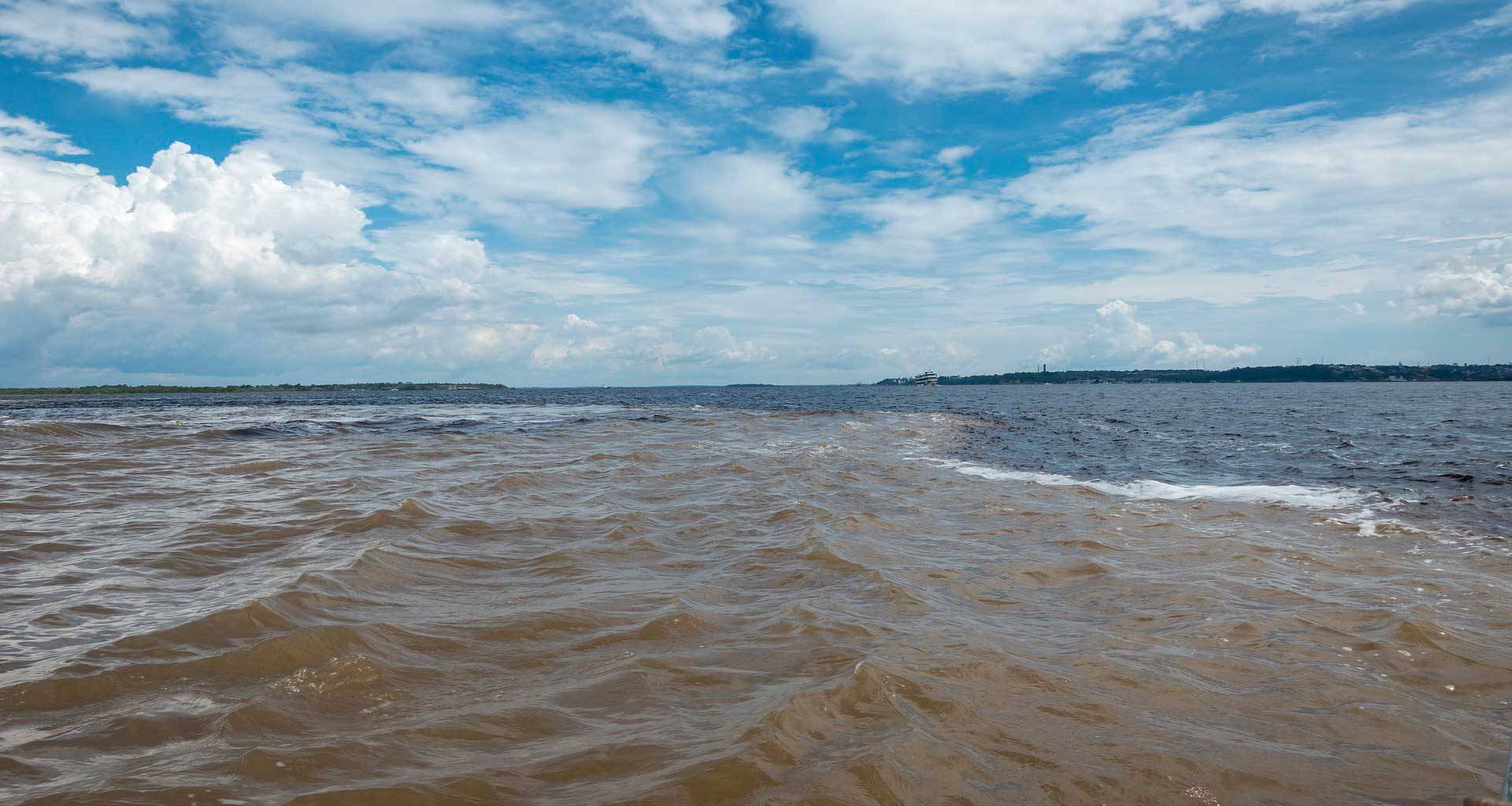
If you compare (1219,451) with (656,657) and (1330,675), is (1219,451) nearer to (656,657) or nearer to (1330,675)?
(1330,675)

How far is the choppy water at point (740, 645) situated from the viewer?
3.88 meters

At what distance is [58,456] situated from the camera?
17844mm

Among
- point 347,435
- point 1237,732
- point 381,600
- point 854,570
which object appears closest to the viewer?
point 1237,732

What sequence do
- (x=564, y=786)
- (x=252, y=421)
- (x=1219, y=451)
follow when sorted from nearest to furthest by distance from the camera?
(x=564, y=786)
(x=1219, y=451)
(x=252, y=421)

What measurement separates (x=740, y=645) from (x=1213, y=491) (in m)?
13.9

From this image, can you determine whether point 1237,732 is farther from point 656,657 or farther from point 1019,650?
point 656,657

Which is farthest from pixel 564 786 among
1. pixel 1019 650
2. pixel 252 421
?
pixel 252 421

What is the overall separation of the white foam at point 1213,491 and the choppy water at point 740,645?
274mm

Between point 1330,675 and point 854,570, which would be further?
point 854,570

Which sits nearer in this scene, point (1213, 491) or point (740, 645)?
point (740, 645)

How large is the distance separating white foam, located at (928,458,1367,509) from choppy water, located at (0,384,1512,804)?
0.27m

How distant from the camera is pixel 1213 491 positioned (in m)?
15.3

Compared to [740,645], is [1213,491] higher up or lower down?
lower down

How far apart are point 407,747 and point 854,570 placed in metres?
5.37
